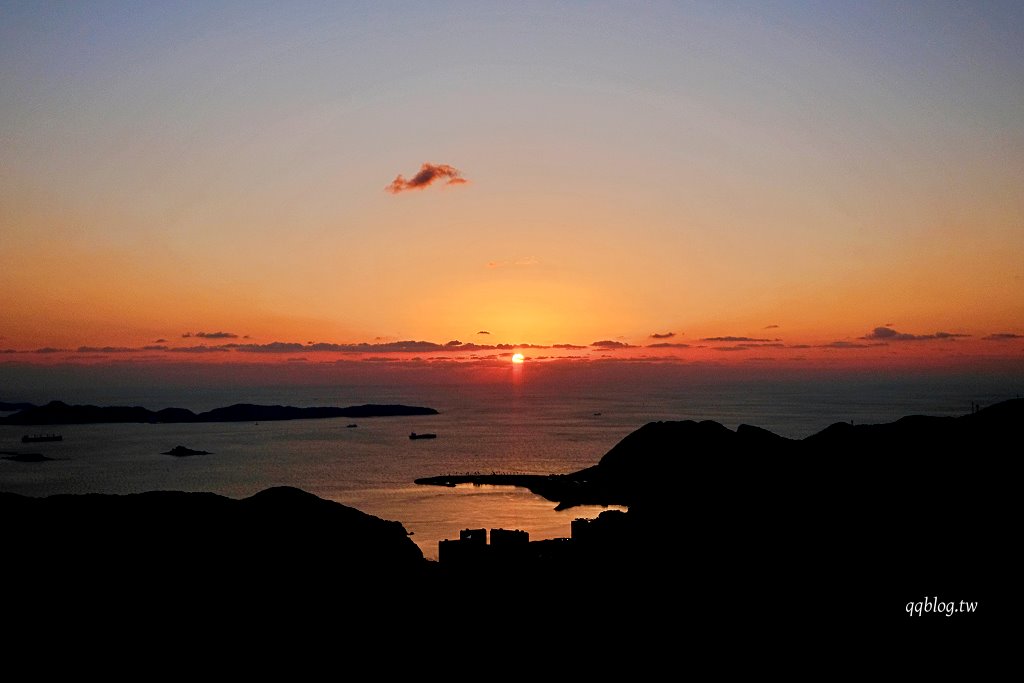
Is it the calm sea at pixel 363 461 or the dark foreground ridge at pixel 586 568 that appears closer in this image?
the dark foreground ridge at pixel 586 568

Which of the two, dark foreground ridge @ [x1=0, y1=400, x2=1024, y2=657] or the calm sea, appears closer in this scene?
dark foreground ridge @ [x1=0, y1=400, x2=1024, y2=657]

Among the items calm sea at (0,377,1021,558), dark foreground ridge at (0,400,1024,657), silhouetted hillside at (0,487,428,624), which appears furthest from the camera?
calm sea at (0,377,1021,558)

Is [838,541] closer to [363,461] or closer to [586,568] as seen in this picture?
[586,568]

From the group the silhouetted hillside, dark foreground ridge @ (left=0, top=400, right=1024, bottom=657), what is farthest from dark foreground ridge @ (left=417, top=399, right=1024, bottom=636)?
the silhouetted hillside

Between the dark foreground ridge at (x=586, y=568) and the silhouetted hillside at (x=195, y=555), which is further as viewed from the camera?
the silhouetted hillside at (x=195, y=555)

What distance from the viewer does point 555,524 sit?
66.9m

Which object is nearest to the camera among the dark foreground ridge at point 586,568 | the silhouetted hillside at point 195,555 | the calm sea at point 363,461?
the dark foreground ridge at point 586,568

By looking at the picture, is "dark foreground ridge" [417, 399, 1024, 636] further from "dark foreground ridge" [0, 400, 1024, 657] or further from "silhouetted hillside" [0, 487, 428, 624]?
"silhouetted hillside" [0, 487, 428, 624]

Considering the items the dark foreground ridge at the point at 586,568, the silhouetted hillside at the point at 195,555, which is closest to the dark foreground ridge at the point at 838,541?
the dark foreground ridge at the point at 586,568

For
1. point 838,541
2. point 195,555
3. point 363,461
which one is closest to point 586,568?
point 838,541

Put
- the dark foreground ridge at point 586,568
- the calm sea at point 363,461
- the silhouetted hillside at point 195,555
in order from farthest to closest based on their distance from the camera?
the calm sea at point 363,461
the silhouetted hillside at point 195,555
the dark foreground ridge at point 586,568

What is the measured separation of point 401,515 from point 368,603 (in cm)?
3789

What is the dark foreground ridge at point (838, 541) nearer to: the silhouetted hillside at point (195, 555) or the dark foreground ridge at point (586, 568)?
the dark foreground ridge at point (586, 568)

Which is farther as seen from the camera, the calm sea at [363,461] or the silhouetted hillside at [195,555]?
the calm sea at [363,461]
